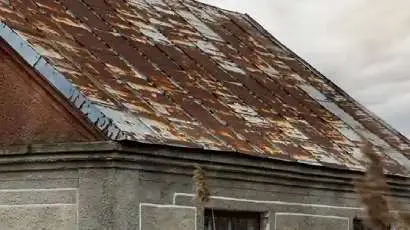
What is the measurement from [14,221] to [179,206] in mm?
1609

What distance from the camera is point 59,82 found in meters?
7.35

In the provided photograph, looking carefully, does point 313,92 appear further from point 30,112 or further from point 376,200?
point 376,200

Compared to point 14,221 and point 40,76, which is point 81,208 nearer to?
point 14,221

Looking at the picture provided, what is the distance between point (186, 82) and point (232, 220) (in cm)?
184

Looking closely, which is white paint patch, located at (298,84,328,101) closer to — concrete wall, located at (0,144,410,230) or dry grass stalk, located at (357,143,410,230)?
concrete wall, located at (0,144,410,230)

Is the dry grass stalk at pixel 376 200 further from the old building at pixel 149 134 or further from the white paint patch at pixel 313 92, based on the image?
the white paint patch at pixel 313 92

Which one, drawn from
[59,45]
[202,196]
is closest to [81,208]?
[59,45]

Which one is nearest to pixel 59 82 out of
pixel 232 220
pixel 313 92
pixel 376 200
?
pixel 232 220

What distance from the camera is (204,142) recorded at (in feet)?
25.9

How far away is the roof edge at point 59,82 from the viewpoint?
22.9 feet

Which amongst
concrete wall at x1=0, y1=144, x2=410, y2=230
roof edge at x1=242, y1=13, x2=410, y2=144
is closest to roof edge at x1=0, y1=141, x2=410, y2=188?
concrete wall at x1=0, y1=144, x2=410, y2=230

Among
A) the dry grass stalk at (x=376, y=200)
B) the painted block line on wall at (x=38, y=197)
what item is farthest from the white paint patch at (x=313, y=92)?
the dry grass stalk at (x=376, y=200)

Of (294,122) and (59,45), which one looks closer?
(59,45)

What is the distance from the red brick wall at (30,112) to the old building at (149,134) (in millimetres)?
14
